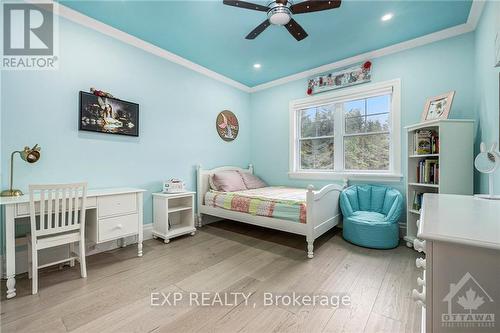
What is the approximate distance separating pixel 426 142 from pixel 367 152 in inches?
33.8

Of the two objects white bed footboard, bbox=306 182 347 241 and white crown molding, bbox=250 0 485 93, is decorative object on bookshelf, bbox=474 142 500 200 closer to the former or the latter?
white bed footboard, bbox=306 182 347 241

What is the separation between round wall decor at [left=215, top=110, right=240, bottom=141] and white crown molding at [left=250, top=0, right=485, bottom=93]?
3.97 feet

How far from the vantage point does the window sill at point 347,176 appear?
3.18 m

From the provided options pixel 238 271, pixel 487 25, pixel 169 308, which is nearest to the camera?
pixel 169 308

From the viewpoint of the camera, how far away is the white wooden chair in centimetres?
182

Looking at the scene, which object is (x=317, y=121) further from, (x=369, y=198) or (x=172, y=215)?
(x=172, y=215)

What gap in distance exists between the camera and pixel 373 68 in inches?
132

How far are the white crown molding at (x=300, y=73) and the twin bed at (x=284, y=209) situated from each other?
1796 mm

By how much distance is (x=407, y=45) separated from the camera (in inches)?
120

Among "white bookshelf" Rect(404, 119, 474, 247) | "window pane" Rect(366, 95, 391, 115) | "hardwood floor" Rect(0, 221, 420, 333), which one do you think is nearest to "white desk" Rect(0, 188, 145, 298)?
"hardwood floor" Rect(0, 221, 420, 333)

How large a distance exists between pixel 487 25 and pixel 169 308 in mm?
3827

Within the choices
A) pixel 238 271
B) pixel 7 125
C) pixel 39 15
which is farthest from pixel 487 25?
pixel 7 125

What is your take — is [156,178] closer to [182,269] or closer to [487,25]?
[182,269]

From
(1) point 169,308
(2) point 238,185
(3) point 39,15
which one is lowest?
(1) point 169,308
